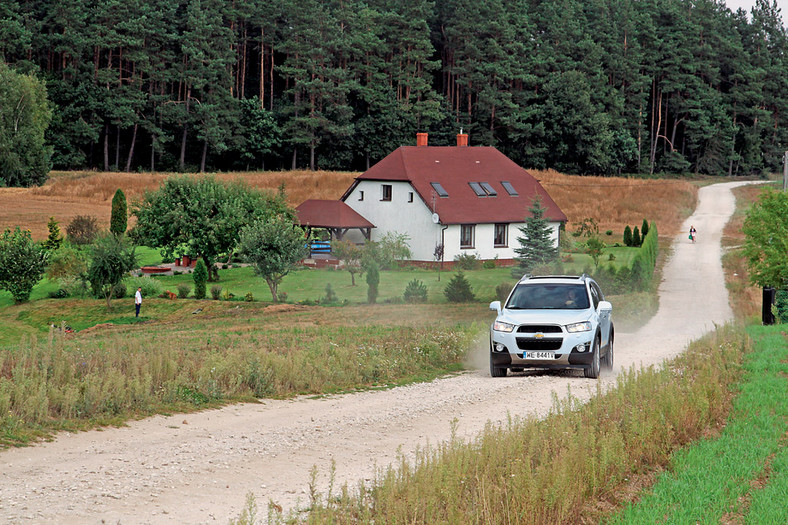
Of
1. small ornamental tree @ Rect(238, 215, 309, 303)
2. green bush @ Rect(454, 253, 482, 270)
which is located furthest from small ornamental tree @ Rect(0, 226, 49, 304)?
green bush @ Rect(454, 253, 482, 270)

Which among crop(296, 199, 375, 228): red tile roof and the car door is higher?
crop(296, 199, 375, 228): red tile roof

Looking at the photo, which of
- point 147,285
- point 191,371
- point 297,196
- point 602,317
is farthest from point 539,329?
point 297,196

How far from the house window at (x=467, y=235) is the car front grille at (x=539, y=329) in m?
38.2

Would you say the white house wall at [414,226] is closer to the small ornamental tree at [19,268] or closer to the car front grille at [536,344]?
the small ornamental tree at [19,268]

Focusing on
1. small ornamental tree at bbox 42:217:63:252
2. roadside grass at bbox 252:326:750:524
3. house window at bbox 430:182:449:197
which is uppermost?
house window at bbox 430:182:449:197

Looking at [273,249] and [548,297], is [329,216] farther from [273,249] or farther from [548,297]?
[548,297]

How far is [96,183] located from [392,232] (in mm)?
31520

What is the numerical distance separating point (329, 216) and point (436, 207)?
6501 mm

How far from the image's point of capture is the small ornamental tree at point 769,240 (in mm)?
33906

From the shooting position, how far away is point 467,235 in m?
54.8

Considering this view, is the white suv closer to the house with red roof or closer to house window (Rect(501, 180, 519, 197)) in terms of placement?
the house with red roof

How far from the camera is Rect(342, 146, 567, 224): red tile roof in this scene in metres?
54.9

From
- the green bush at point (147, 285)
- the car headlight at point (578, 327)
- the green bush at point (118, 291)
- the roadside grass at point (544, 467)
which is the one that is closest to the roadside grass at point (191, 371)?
the car headlight at point (578, 327)

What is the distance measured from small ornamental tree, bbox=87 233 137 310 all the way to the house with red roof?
1582 centimetres
